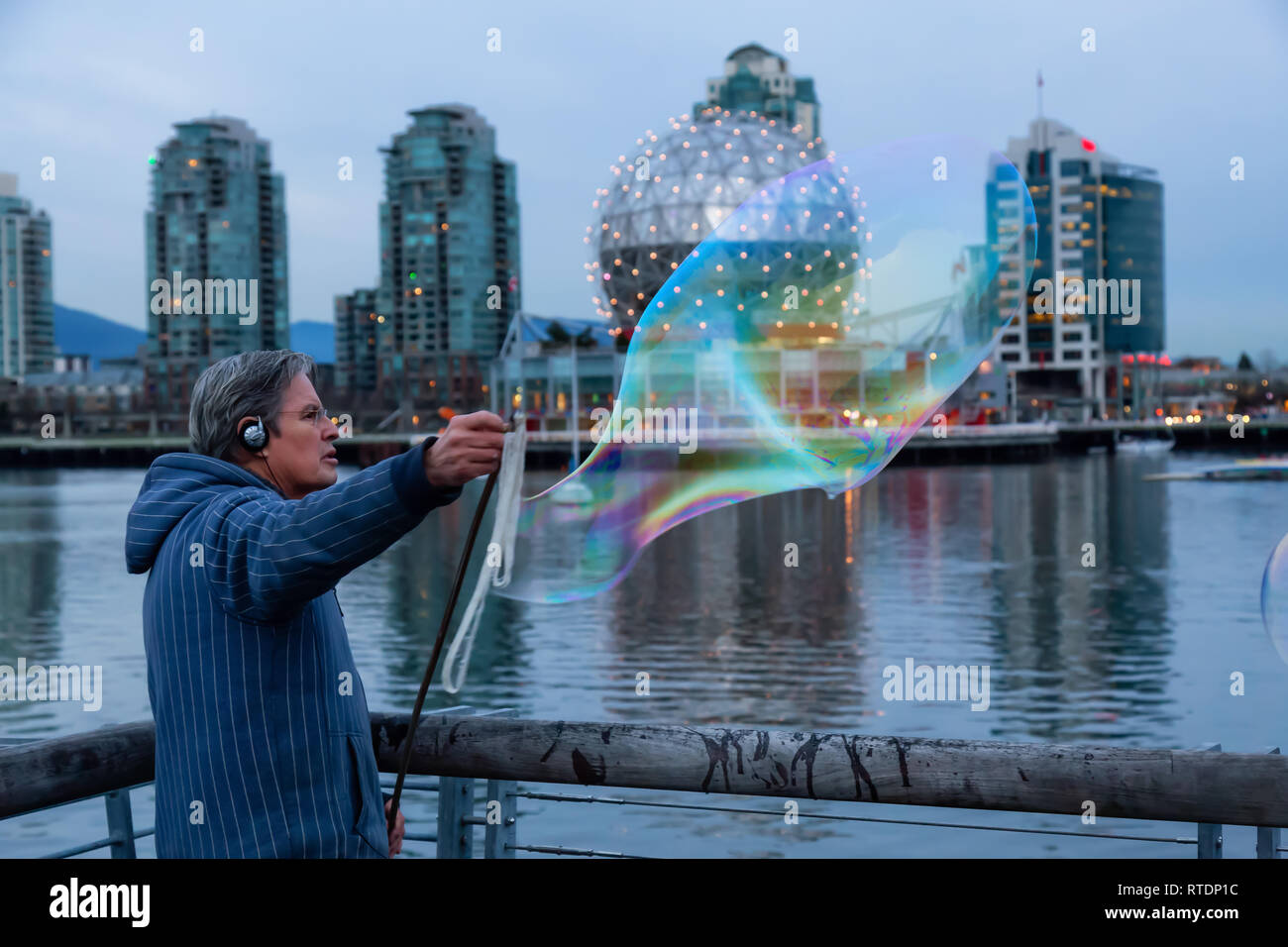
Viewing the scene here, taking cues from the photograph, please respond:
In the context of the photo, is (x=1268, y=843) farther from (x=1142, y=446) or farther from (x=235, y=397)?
(x=1142, y=446)

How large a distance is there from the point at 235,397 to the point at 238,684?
581 mm

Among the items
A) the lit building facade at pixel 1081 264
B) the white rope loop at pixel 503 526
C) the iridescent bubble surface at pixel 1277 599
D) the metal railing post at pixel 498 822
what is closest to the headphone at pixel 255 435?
the white rope loop at pixel 503 526

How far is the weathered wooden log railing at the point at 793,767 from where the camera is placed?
301 centimetres

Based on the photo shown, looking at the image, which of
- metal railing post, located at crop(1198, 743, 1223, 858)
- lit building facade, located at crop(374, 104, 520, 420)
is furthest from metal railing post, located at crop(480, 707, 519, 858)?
lit building facade, located at crop(374, 104, 520, 420)

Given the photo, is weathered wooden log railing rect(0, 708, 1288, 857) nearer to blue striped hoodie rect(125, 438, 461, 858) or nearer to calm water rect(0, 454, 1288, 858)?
blue striped hoodie rect(125, 438, 461, 858)

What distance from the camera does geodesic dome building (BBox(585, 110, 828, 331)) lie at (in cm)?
6688

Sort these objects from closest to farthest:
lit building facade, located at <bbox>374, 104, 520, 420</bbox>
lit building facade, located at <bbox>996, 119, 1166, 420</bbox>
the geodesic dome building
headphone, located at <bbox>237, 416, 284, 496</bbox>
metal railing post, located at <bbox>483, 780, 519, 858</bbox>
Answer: headphone, located at <bbox>237, 416, 284, 496</bbox> → metal railing post, located at <bbox>483, 780, 519, 858</bbox> → the geodesic dome building → lit building facade, located at <bbox>374, 104, 520, 420</bbox> → lit building facade, located at <bbox>996, 119, 1166, 420</bbox>

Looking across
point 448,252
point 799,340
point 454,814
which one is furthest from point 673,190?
point 448,252

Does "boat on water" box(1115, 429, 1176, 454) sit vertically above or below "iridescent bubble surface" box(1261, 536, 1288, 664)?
above

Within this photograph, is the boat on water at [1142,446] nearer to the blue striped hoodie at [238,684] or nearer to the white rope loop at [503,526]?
the white rope loop at [503,526]
